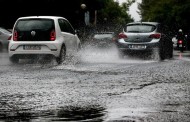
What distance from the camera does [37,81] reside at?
1120 centimetres

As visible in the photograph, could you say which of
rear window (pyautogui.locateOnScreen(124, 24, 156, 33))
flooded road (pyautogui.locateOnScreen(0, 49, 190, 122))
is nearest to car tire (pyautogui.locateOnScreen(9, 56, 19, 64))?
flooded road (pyautogui.locateOnScreen(0, 49, 190, 122))

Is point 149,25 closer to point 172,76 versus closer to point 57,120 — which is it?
point 172,76

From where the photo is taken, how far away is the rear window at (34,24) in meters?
17.8

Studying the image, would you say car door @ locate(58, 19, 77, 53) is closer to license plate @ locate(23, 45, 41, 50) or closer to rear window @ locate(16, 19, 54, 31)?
rear window @ locate(16, 19, 54, 31)

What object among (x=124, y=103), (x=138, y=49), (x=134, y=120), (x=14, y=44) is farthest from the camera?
(x=138, y=49)

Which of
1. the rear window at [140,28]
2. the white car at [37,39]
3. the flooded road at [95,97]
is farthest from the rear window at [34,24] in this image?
the flooded road at [95,97]

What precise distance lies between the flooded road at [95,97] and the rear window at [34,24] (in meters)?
5.13

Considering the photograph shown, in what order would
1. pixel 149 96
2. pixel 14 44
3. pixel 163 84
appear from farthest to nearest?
pixel 14 44 → pixel 163 84 → pixel 149 96

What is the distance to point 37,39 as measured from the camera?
693 inches

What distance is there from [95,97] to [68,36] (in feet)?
33.6

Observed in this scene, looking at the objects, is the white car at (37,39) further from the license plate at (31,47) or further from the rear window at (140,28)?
the rear window at (140,28)

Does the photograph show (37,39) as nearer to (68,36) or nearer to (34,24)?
(34,24)

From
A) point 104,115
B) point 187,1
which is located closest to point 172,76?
point 104,115

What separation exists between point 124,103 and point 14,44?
33.8ft
